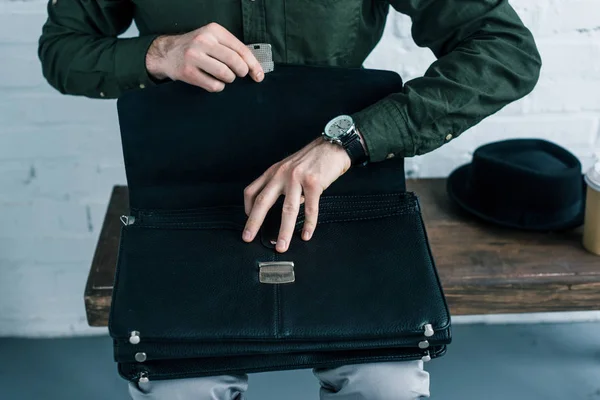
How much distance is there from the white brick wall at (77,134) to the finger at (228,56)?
503mm

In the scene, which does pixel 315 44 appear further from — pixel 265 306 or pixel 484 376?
pixel 484 376

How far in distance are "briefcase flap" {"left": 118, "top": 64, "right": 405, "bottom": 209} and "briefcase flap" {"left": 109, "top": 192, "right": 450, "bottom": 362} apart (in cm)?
6

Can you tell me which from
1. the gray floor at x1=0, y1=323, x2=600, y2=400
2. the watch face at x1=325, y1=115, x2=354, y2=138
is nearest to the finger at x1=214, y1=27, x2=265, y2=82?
the watch face at x1=325, y1=115, x2=354, y2=138

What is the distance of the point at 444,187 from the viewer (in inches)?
51.9

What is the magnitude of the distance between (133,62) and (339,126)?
0.93ft

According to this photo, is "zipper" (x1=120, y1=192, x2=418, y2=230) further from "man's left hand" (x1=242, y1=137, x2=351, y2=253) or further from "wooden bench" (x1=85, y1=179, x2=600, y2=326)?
"wooden bench" (x1=85, y1=179, x2=600, y2=326)

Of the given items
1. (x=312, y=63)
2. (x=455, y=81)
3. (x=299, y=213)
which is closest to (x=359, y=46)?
(x=312, y=63)

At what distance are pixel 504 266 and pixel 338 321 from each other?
435mm

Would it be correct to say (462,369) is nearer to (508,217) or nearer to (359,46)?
(508,217)

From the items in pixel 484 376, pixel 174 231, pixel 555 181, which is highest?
pixel 174 231

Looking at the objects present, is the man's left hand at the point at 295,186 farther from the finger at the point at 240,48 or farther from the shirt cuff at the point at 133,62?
the shirt cuff at the point at 133,62

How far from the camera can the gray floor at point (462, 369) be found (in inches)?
53.8

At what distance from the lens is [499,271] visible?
107 centimetres

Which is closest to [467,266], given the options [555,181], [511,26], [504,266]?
[504,266]
